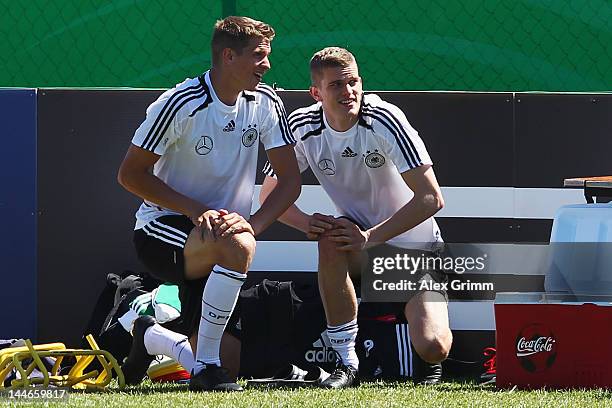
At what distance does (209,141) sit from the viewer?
4.52m

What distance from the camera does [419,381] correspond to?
4.66 m

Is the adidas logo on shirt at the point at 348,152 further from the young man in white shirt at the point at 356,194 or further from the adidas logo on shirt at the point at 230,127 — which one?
the adidas logo on shirt at the point at 230,127

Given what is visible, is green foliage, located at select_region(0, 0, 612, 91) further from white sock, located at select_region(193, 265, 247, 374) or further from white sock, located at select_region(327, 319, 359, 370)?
white sock, located at select_region(193, 265, 247, 374)

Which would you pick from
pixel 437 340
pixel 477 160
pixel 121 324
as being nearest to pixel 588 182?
pixel 477 160

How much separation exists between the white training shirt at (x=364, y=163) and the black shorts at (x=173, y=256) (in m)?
0.58

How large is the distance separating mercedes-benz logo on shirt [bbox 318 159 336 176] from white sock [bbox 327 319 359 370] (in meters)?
0.66

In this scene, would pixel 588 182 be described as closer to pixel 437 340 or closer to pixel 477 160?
pixel 477 160

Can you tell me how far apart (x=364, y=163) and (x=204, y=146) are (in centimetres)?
72

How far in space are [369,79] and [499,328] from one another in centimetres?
254

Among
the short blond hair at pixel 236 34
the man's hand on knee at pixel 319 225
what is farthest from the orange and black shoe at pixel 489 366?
the short blond hair at pixel 236 34

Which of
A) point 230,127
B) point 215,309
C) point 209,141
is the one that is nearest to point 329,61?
point 230,127

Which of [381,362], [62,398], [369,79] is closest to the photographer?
[62,398]

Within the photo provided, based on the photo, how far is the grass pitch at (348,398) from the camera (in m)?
3.79

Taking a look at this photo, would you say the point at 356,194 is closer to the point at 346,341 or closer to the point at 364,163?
the point at 364,163
